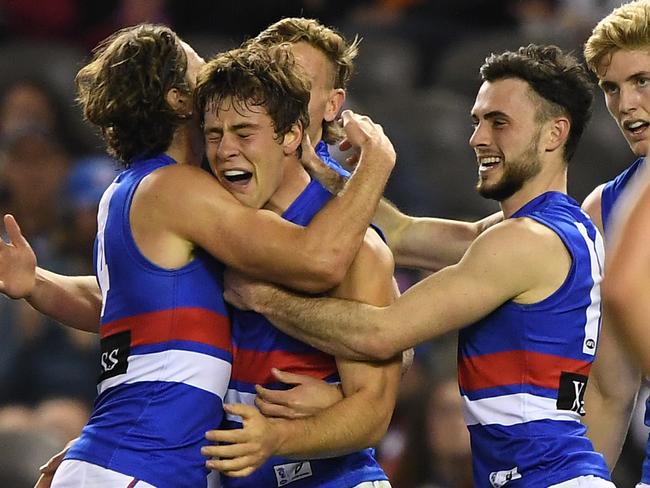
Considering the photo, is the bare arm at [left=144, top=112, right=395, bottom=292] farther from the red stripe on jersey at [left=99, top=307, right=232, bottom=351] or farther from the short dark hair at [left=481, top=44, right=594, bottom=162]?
the short dark hair at [left=481, top=44, right=594, bottom=162]

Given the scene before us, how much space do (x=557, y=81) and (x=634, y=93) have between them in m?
0.54

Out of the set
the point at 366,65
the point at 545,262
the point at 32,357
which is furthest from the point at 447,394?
the point at 366,65

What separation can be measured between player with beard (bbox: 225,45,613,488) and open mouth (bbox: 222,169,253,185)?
0.31 m

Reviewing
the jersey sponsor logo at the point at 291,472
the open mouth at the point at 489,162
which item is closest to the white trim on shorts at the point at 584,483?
the jersey sponsor logo at the point at 291,472

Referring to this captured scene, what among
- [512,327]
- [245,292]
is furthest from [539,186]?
[245,292]

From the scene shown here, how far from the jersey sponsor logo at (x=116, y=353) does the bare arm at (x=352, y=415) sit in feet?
1.46

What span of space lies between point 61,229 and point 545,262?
4859mm

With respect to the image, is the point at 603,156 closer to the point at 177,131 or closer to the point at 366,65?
the point at 366,65

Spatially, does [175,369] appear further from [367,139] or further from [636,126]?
[636,126]

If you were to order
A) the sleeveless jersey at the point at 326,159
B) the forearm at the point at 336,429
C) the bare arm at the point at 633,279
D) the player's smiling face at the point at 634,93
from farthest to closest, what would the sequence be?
the player's smiling face at the point at 634,93
the sleeveless jersey at the point at 326,159
the forearm at the point at 336,429
the bare arm at the point at 633,279

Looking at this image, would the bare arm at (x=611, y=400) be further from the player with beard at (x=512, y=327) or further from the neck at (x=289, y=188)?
the neck at (x=289, y=188)

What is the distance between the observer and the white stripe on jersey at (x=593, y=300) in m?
4.39

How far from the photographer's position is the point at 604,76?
202 inches

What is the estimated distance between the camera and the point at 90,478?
165 inches
